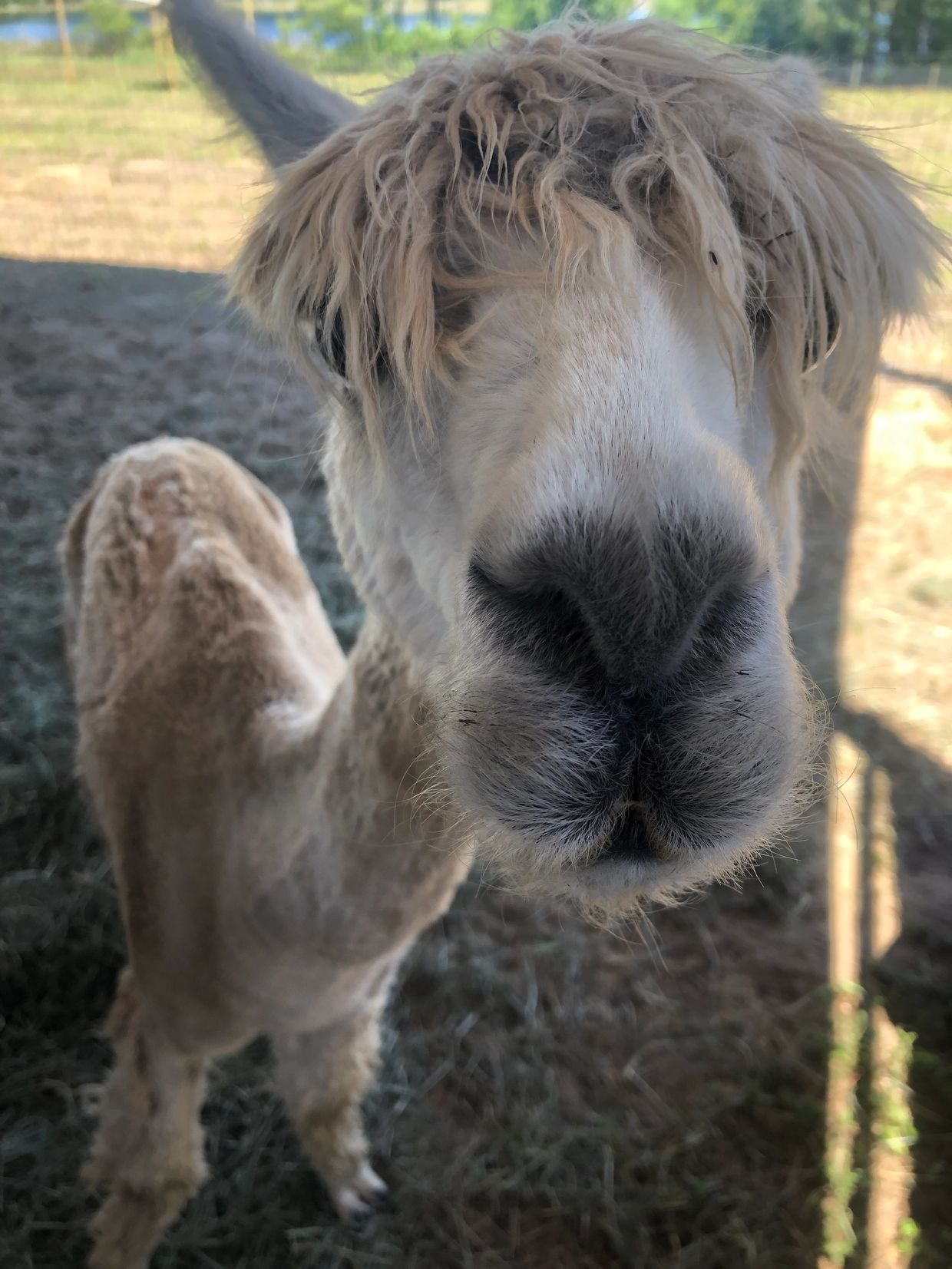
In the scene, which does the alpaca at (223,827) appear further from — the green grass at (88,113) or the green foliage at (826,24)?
the green grass at (88,113)

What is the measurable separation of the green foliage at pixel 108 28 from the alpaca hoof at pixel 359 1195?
346 cm

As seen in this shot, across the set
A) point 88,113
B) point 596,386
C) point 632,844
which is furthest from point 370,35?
point 88,113

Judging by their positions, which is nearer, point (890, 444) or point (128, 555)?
point (128, 555)

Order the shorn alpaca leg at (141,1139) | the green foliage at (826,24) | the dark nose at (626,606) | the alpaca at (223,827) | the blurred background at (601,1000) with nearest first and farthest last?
the dark nose at (626,606), the alpaca at (223,827), the green foliage at (826,24), the shorn alpaca leg at (141,1139), the blurred background at (601,1000)

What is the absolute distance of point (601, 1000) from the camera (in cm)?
250

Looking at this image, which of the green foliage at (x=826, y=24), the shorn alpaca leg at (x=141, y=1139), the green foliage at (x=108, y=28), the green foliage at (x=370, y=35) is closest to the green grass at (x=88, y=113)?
the green foliage at (x=108, y=28)

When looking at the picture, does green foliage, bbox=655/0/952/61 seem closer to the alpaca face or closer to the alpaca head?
the alpaca head

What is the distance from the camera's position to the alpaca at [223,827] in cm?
134

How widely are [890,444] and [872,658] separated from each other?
1681 mm

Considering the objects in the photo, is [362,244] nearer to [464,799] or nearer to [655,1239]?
[464,799]

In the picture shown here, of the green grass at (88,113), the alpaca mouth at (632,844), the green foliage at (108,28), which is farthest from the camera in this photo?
the green grass at (88,113)

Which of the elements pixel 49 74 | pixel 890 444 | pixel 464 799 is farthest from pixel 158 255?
pixel 464 799

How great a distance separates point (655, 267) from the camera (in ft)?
2.94

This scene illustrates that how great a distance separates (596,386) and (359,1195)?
6.99ft
